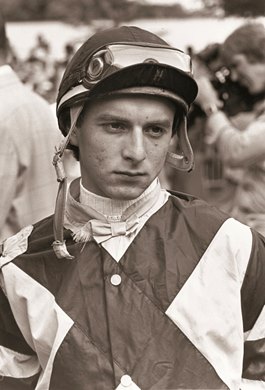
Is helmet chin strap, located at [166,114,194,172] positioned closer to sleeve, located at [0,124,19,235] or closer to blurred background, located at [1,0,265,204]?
sleeve, located at [0,124,19,235]

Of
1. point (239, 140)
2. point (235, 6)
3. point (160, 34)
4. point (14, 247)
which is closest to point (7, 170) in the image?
point (239, 140)

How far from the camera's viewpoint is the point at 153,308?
8.52 ft

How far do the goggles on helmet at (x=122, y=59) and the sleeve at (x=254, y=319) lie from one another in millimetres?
595

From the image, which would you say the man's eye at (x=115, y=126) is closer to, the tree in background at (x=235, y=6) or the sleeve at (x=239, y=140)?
the sleeve at (x=239, y=140)

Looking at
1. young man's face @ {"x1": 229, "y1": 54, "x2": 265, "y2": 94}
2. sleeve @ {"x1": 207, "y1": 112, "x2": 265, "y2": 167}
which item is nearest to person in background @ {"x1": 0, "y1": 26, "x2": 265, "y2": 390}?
sleeve @ {"x1": 207, "y1": 112, "x2": 265, "y2": 167}

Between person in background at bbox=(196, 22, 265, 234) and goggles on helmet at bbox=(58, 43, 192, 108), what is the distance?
259 cm

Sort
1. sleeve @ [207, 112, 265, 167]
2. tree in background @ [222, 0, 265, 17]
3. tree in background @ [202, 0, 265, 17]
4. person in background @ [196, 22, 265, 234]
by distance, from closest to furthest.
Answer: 1. sleeve @ [207, 112, 265, 167]
2. person in background @ [196, 22, 265, 234]
3. tree in background @ [222, 0, 265, 17]
4. tree in background @ [202, 0, 265, 17]

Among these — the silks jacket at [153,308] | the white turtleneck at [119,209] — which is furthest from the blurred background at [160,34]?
the silks jacket at [153,308]

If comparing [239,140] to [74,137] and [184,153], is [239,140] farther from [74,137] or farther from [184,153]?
[74,137]

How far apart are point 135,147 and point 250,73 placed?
290 centimetres

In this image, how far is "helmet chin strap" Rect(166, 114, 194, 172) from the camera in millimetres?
2855

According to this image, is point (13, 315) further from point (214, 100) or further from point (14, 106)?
point (214, 100)

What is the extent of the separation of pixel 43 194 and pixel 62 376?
204 cm

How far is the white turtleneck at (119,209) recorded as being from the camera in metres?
2.70
